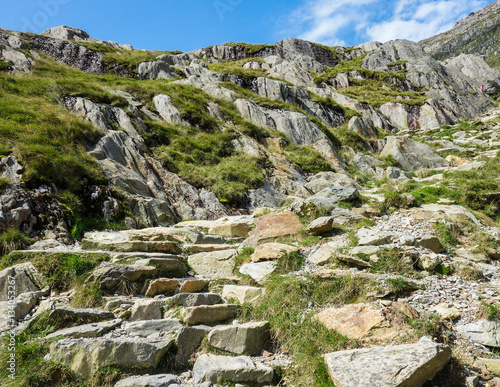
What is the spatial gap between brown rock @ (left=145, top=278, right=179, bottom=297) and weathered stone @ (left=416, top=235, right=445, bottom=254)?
21.3 ft

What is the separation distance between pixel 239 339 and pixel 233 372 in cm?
70

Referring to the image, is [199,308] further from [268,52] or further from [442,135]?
[268,52]

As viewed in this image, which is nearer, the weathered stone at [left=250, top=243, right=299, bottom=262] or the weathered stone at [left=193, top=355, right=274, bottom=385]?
the weathered stone at [left=193, top=355, right=274, bottom=385]

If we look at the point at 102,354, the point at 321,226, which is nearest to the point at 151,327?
the point at 102,354

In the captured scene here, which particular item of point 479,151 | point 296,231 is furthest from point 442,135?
point 296,231

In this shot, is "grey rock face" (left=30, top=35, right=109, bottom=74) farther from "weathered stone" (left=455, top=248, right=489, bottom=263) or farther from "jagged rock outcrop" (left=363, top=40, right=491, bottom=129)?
"jagged rock outcrop" (left=363, top=40, right=491, bottom=129)

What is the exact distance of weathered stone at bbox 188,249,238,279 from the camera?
7855mm

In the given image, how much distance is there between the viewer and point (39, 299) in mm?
6047

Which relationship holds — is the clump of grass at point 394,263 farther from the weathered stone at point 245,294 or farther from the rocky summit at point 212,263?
the weathered stone at point 245,294

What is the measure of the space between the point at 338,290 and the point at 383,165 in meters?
24.4

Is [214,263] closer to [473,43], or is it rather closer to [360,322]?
[360,322]

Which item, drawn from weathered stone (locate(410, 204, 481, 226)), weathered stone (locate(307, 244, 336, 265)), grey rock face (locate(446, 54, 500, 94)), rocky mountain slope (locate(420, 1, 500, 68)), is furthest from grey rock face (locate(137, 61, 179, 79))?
rocky mountain slope (locate(420, 1, 500, 68))

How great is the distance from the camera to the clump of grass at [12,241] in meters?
7.33

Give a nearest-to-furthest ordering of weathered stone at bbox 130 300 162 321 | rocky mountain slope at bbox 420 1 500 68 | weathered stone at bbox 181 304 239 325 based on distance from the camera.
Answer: weathered stone at bbox 181 304 239 325
weathered stone at bbox 130 300 162 321
rocky mountain slope at bbox 420 1 500 68
